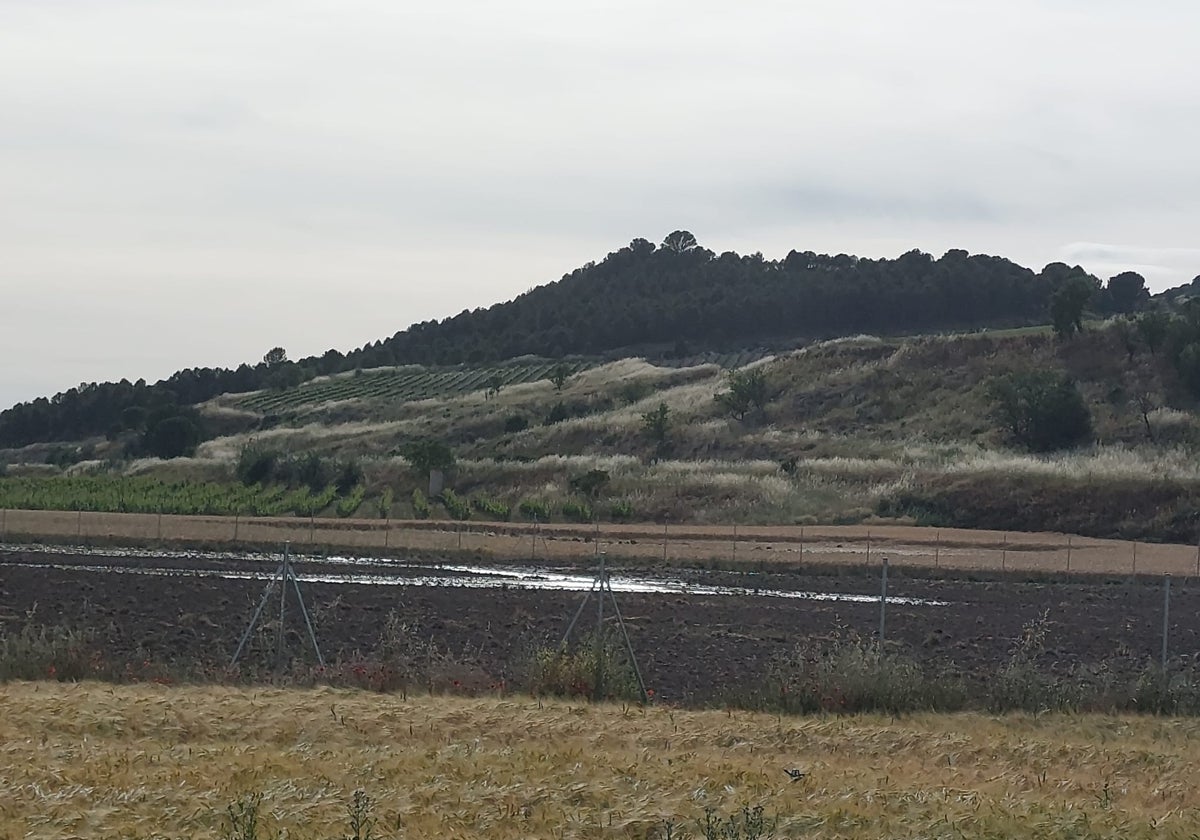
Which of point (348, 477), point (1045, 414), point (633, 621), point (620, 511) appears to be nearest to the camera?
point (633, 621)

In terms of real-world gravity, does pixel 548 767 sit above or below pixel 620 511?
above

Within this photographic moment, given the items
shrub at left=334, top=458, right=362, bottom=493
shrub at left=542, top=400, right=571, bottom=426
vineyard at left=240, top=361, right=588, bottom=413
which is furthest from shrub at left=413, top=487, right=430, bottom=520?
vineyard at left=240, top=361, right=588, bottom=413

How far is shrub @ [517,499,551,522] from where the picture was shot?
6588cm

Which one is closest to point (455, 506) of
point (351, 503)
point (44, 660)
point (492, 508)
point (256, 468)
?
point (492, 508)

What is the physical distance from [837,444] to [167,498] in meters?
36.7

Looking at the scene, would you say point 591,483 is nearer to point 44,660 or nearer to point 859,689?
point 859,689

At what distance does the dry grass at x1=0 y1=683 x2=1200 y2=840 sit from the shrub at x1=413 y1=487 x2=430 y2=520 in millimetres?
48885

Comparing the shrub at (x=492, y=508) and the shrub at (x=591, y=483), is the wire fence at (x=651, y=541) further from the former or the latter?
the shrub at (x=591, y=483)

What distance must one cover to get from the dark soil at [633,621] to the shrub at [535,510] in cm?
2808

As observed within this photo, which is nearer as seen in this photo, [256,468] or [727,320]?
[256,468]

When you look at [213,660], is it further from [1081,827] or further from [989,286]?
[989,286]

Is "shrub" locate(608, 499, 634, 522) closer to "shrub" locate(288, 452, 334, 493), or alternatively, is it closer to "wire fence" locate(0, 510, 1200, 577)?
"wire fence" locate(0, 510, 1200, 577)

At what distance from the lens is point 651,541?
52.8m

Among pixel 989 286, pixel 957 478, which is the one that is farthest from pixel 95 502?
pixel 989 286
